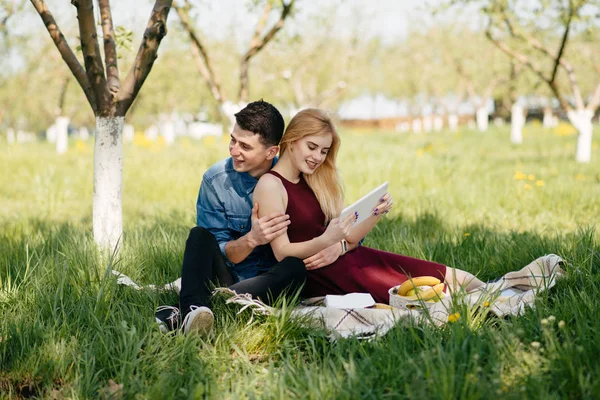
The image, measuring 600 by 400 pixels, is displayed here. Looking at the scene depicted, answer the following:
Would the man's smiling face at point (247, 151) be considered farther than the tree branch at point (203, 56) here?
No

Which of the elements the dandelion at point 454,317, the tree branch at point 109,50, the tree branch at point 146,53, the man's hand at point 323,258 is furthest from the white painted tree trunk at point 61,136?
the dandelion at point 454,317

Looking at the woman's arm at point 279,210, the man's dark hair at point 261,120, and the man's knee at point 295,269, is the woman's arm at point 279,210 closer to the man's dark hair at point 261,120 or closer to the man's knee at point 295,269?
the man's knee at point 295,269

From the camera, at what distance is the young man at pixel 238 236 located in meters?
3.13

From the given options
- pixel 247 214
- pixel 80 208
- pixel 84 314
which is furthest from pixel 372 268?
pixel 80 208

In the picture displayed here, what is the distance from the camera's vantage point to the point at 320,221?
3607 mm

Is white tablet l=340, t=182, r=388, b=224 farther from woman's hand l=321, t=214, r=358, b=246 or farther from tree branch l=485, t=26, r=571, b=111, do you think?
tree branch l=485, t=26, r=571, b=111

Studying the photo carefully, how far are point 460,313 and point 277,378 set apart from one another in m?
0.88

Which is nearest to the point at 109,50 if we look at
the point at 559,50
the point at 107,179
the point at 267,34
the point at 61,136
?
the point at 107,179

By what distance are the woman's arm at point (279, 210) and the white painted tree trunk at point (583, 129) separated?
9614 millimetres

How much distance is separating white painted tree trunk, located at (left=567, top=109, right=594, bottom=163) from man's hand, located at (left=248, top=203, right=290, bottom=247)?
31.9 feet

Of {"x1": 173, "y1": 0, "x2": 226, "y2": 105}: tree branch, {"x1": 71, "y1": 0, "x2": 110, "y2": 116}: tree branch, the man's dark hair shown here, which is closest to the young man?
the man's dark hair

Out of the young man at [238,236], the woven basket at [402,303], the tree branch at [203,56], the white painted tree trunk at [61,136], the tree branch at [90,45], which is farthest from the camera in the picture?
the white painted tree trunk at [61,136]

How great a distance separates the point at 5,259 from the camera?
3.97 m

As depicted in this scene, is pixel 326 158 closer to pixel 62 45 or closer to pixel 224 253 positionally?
pixel 224 253
